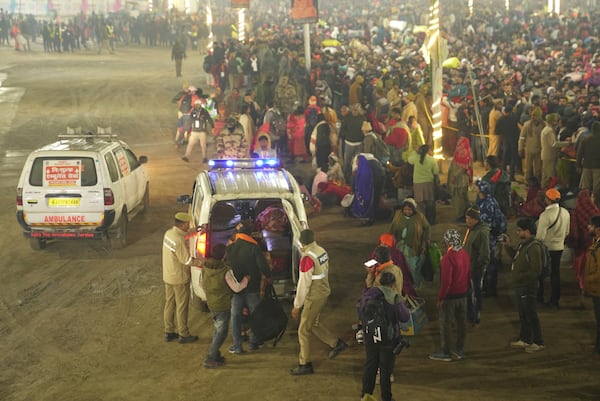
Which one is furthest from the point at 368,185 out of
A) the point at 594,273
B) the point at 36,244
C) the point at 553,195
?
the point at 594,273

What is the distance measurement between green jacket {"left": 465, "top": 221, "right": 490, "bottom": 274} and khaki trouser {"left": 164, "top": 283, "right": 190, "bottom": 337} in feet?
11.2

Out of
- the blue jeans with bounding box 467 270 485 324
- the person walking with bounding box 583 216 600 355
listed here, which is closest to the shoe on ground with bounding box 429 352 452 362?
the blue jeans with bounding box 467 270 485 324

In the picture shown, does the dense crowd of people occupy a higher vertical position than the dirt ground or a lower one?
higher

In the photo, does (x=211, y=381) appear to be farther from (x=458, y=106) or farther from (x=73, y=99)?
(x=73, y=99)

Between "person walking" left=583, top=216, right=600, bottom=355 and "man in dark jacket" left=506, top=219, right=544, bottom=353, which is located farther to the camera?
"man in dark jacket" left=506, top=219, right=544, bottom=353

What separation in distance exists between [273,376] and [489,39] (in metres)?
34.8

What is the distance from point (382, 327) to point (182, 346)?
3.18 m

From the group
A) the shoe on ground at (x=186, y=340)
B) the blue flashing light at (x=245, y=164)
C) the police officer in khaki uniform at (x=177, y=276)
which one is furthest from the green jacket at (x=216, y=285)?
the blue flashing light at (x=245, y=164)

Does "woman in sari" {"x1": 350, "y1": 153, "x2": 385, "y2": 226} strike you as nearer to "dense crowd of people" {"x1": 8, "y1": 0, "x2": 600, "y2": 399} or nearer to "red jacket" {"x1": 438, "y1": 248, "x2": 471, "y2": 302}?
"dense crowd of people" {"x1": 8, "y1": 0, "x2": 600, "y2": 399}

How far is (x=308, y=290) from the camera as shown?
31.7 ft

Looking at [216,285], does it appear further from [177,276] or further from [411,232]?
[411,232]

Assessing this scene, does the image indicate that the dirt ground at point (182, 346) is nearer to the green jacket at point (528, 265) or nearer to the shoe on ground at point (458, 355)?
the shoe on ground at point (458, 355)

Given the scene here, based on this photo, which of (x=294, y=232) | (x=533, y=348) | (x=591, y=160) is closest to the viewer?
(x=533, y=348)

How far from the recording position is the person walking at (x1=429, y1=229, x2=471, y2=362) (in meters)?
9.75
